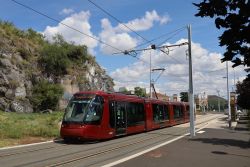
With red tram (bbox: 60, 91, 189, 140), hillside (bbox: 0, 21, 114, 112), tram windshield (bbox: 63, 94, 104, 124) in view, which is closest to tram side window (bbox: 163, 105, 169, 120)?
red tram (bbox: 60, 91, 189, 140)

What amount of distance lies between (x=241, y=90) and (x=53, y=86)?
28.6 meters

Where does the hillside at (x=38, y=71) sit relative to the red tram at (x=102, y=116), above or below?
above

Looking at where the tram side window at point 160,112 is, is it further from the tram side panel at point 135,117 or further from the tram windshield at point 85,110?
the tram windshield at point 85,110

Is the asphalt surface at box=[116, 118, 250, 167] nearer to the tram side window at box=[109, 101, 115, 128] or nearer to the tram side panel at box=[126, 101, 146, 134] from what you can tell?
the tram side window at box=[109, 101, 115, 128]

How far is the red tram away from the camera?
75.4 ft

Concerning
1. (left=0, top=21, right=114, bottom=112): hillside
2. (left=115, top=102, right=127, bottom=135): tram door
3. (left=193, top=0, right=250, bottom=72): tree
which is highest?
(left=0, top=21, right=114, bottom=112): hillside

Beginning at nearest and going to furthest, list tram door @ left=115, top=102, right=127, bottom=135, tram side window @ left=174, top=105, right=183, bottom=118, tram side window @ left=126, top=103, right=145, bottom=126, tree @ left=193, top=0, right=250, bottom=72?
tree @ left=193, top=0, right=250, bottom=72 → tram door @ left=115, top=102, right=127, bottom=135 → tram side window @ left=126, top=103, right=145, bottom=126 → tram side window @ left=174, top=105, right=183, bottom=118

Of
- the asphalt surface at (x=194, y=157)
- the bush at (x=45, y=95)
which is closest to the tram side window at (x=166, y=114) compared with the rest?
the asphalt surface at (x=194, y=157)

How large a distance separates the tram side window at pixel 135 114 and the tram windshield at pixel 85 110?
4603mm

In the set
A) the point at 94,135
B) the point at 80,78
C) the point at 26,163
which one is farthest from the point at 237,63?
the point at 80,78

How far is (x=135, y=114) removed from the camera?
29.9 m

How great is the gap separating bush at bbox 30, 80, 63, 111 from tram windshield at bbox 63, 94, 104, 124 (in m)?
36.7

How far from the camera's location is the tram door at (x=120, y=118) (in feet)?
85.5

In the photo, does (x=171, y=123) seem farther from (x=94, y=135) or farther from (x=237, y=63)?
(x=237, y=63)
